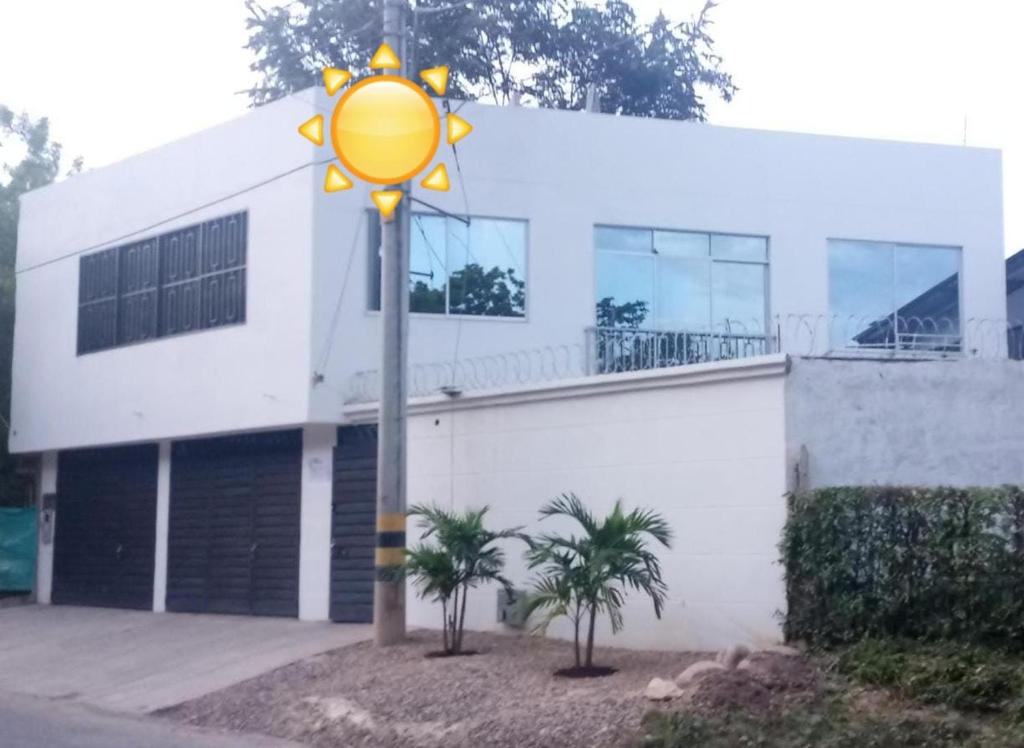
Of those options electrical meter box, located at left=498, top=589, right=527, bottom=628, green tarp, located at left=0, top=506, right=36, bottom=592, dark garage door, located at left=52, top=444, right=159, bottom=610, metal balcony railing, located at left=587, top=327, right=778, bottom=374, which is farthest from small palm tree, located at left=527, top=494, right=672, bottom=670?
green tarp, located at left=0, top=506, right=36, bottom=592

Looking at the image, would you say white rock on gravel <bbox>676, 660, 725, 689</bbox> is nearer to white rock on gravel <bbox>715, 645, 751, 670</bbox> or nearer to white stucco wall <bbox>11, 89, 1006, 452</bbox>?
white rock on gravel <bbox>715, 645, 751, 670</bbox>

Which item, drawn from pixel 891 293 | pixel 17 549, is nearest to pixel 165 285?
pixel 17 549

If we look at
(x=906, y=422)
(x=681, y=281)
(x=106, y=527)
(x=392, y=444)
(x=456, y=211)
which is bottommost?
(x=106, y=527)

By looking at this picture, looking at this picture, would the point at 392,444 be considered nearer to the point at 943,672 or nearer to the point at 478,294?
the point at 478,294

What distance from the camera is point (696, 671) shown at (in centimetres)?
1188

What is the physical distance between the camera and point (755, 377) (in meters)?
13.6

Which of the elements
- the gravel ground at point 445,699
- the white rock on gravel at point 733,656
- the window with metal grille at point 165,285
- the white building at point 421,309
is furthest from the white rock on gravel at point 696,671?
the window with metal grille at point 165,285

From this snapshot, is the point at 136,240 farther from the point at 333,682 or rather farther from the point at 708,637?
the point at 708,637

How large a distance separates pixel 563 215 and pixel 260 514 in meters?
5.83

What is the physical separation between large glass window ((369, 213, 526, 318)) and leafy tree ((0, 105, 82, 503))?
11.0 meters

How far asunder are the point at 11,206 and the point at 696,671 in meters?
24.8

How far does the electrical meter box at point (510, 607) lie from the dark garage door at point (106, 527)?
8.07 metres

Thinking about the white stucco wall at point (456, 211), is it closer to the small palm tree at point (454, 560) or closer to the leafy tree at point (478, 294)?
the leafy tree at point (478, 294)

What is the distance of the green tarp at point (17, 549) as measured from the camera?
25.3 meters
